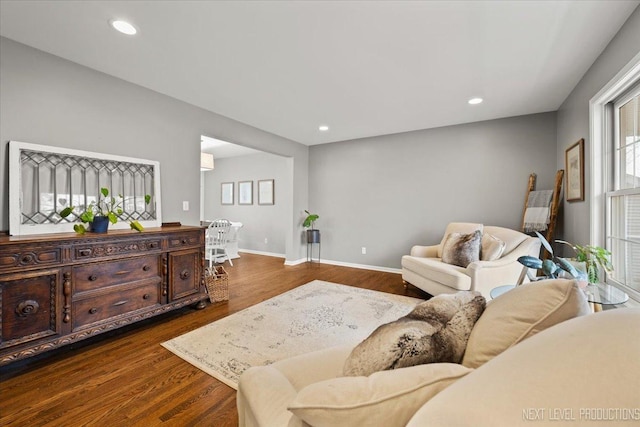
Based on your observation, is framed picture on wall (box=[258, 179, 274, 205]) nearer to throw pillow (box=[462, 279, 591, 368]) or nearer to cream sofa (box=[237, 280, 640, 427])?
cream sofa (box=[237, 280, 640, 427])

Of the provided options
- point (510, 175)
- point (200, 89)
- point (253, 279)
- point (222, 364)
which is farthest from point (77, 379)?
point (510, 175)

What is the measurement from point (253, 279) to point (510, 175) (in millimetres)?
4132

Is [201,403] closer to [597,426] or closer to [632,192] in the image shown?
[597,426]

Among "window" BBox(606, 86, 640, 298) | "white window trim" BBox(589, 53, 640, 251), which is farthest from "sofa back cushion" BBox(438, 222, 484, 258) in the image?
"window" BBox(606, 86, 640, 298)

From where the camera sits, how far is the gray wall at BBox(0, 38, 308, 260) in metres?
2.06

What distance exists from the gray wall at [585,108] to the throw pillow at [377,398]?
2.51 m

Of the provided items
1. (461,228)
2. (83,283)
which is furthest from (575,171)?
(83,283)

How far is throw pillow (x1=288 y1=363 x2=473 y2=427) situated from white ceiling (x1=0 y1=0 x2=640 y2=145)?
6.61ft

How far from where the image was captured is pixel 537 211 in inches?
133

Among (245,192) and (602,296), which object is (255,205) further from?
(602,296)

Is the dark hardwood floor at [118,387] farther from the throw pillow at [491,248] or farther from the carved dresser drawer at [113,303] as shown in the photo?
the throw pillow at [491,248]

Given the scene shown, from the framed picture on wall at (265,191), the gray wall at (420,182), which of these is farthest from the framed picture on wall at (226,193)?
the gray wall at (420,182)

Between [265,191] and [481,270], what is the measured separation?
15.9ft

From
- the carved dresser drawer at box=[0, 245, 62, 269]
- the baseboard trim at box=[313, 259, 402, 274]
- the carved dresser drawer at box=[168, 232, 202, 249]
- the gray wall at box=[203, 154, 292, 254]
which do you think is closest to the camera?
the carved dresser drawer at box=[0, 245, 62, 269]
